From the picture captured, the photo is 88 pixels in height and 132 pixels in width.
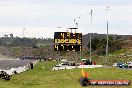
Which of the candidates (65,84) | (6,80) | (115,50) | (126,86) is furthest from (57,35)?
(115,50)

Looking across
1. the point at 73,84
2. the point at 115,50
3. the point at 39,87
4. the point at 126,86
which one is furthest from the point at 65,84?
the point at 115,50

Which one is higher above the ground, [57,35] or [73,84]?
[57,35]

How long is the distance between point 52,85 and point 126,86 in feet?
24.2

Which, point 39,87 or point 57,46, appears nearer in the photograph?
point 39,87

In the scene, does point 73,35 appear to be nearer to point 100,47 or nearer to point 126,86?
point 126,86

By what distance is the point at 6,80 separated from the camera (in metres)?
50.8

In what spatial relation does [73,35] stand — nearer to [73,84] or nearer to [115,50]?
[73,84]

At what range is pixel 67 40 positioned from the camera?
6750 centimetres

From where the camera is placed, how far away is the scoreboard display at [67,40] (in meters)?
66.9

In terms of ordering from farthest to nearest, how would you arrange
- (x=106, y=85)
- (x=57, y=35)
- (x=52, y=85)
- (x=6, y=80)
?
1. (x=57, y=35)
2. (x=6, y=80)
3. (x=52, y=85)
4. (x=106, y=85)

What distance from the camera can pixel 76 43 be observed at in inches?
2670

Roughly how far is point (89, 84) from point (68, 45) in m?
26.1

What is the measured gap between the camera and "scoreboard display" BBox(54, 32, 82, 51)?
220ft

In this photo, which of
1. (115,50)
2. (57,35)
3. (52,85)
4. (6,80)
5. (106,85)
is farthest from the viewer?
(115,50)
